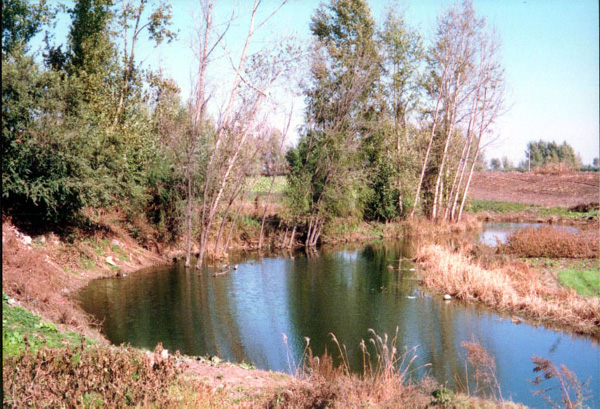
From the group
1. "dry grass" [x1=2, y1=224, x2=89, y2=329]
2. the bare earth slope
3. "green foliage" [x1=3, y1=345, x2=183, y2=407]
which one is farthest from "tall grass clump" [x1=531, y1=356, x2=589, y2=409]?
the bare earth slope

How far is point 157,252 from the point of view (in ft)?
68.5

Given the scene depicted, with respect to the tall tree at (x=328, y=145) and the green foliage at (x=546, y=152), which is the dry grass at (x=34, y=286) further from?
the green foliage at (x=546, y=152)

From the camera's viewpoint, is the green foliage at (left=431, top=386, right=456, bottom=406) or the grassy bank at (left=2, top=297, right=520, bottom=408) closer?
the grassy bank at (left=2, top=297, right=520, bottom=408)

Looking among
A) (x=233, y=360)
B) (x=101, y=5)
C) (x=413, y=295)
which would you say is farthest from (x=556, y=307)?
(x=101, y=5)

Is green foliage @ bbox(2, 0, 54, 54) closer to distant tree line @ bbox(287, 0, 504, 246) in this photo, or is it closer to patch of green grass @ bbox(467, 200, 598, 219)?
distant tree line @ bbox(287, 0, 504, 246)

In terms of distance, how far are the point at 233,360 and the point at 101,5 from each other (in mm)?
15055

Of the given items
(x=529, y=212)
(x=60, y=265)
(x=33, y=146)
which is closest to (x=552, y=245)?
(x=60, y=265)

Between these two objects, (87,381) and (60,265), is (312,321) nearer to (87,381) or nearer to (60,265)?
(87,381)

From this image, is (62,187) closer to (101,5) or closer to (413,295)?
(101,5)

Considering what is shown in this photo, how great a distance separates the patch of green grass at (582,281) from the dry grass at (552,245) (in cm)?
244

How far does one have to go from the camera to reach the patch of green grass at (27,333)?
26.2ft

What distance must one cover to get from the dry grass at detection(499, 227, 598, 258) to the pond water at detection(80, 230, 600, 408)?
436cm

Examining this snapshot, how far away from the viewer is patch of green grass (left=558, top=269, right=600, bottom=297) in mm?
14844

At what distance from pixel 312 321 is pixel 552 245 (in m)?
11.3
